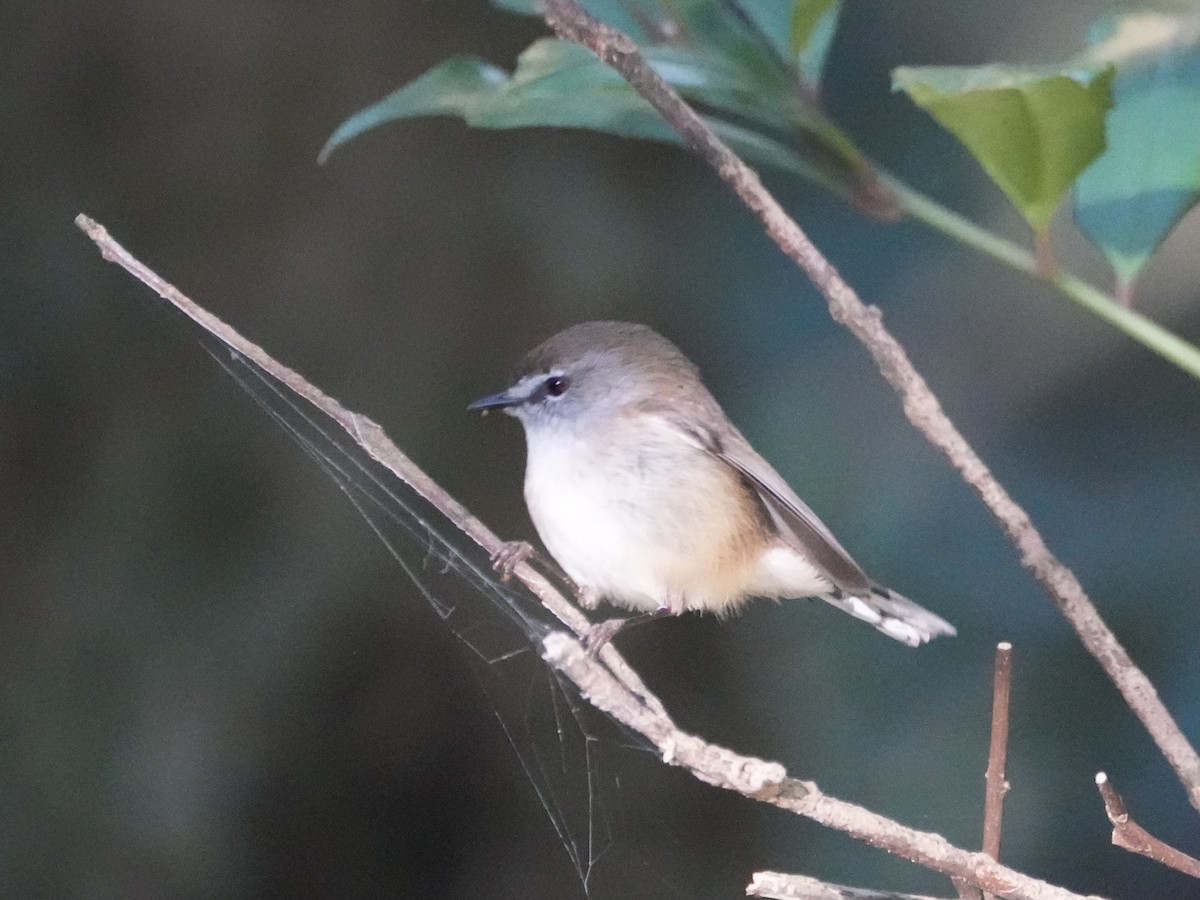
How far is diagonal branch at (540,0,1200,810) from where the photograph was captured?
0.69m

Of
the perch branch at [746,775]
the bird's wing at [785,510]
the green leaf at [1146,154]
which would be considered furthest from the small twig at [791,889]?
the green leaf at [1146,154]

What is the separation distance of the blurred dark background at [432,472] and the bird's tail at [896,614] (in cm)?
3

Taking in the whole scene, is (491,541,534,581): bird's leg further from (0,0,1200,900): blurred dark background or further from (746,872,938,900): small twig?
(746,872,938,900): small twig

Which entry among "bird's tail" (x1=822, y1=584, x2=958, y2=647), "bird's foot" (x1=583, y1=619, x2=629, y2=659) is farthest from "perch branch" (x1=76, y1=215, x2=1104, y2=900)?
"bird's tail" (x1=822, y1=584, x2=958, y2=647)

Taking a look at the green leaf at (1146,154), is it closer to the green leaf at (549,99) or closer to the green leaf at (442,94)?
the green leaf at (549,99)

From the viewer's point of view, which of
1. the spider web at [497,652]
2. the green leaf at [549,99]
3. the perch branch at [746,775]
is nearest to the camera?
the perch branch at [746,775]

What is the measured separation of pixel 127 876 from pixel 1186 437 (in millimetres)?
1033

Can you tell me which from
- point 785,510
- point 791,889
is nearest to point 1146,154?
point 785,510

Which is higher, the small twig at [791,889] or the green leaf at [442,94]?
the green leaf at [442,94]

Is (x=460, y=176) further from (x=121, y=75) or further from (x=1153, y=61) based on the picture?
(x=1153, y=61)

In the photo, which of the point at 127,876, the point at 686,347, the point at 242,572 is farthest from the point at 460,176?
the point at 127,876

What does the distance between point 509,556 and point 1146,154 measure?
0.60m

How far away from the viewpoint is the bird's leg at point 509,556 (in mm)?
823

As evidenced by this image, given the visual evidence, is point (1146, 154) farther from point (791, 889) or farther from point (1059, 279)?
point (791, 889)
